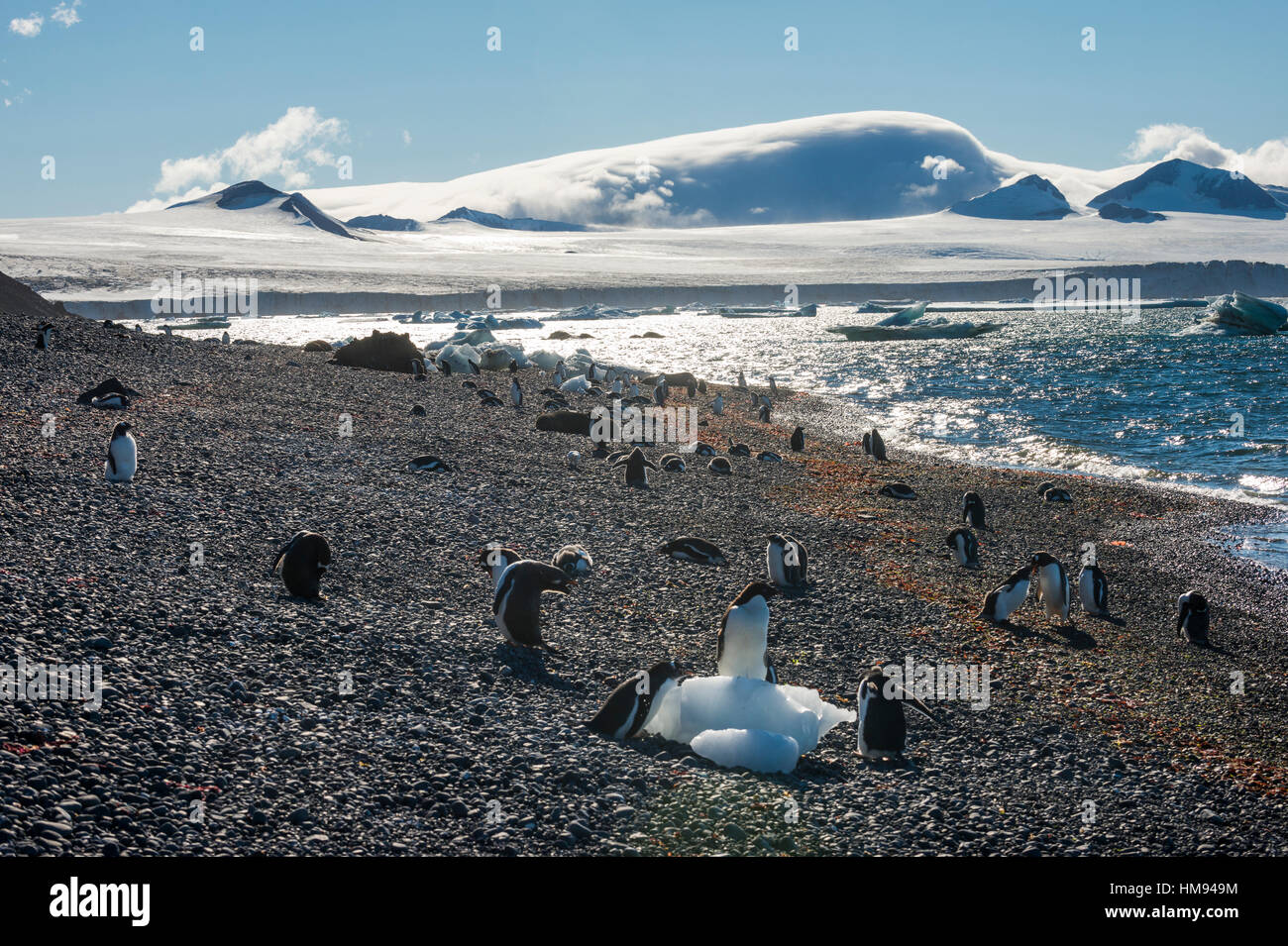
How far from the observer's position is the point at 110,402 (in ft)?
39.7

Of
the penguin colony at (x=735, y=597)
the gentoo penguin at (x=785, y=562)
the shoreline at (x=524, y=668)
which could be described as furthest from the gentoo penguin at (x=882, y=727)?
the gentoo penguin at (x=785, y=562)

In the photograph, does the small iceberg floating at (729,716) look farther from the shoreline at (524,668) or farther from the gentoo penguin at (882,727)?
the gentoo penguin at (882,727)

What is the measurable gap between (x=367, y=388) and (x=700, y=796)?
1454 cm

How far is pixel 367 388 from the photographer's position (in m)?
17.6

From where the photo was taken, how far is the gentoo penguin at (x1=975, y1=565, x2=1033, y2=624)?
7895 millimetres

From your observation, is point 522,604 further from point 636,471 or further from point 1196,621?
point 636,471

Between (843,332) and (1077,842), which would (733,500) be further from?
(843,332)

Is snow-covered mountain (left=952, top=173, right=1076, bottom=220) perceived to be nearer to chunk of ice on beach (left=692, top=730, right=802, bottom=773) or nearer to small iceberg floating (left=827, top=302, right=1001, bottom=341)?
small iceberg floating (left=827, top=302, right=1001, bottom=341)

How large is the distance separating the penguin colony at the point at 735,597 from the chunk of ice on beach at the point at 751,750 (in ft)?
1.34

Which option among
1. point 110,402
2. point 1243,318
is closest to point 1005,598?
point 110,402

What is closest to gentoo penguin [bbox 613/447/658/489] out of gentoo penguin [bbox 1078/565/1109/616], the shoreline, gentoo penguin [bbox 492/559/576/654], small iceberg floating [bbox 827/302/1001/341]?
the shoreline

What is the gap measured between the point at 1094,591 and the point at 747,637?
4.12m
